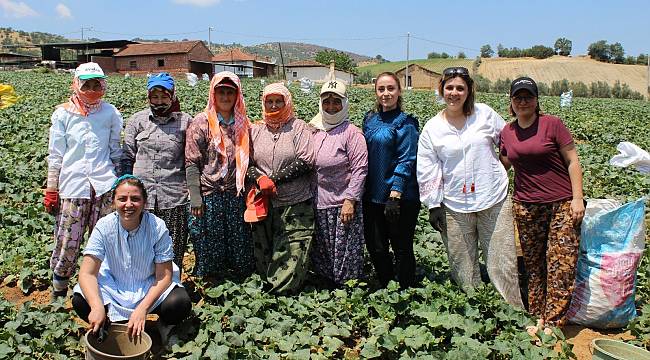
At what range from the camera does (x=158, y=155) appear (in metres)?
3.60

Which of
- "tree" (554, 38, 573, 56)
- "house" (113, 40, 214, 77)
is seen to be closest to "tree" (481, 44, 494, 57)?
"tree" (554, 38, 573, 56)

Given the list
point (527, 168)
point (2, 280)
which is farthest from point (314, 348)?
point (2, 280)

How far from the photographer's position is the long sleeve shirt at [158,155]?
3.60 meters

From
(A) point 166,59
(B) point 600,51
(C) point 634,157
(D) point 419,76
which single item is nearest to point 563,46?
(B) point 600,51

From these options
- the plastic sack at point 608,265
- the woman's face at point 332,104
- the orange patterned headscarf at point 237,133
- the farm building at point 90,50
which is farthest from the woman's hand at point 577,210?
the farm building at point 90,50

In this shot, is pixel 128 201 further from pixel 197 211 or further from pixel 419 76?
pixel 419 76

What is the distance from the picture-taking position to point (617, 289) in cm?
339

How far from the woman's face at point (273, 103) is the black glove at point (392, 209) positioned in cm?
97

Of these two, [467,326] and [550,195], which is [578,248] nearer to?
[550,195]

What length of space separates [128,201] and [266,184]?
913 mm

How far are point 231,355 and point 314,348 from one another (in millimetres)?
500

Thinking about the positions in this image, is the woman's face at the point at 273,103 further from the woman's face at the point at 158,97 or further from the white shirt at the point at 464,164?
the white shirt at the point at 464,164

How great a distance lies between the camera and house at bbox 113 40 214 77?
42000 millimetres

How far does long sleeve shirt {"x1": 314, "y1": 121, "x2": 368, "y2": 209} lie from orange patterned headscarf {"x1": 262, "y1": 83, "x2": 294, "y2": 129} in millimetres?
250
